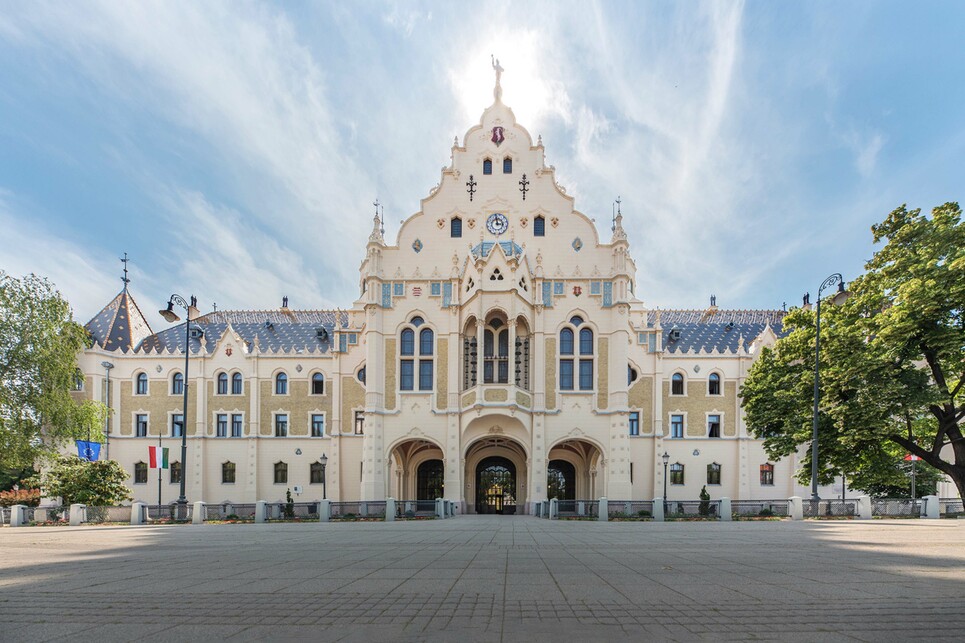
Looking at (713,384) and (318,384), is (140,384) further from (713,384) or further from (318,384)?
(713,384)

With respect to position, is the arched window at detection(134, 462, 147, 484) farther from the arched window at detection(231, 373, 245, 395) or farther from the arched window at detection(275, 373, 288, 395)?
the arched window at detection(275, 373, 288, 395)

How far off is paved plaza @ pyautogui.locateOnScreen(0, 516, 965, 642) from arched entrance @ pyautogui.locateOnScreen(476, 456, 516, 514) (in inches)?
1134

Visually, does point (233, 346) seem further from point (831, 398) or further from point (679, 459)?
point (831, 398)

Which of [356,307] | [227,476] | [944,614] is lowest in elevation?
[227,476]

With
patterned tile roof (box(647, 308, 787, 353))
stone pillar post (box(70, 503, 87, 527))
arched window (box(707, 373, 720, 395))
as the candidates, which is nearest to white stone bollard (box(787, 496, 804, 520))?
arched window (box(707, 373, 720, 395))

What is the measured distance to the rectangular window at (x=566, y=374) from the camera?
117 ft

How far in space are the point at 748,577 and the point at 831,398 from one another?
21008 mm

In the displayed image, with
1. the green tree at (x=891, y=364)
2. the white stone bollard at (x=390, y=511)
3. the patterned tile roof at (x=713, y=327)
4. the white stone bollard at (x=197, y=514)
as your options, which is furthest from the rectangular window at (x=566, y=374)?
the white stone bollard at (x=197, y=514)

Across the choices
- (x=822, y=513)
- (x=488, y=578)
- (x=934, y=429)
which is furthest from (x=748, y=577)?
(x=934, y=429)

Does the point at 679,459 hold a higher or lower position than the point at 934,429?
lower

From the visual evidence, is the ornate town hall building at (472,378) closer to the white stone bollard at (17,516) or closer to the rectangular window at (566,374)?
the rectangular window at (566,374)

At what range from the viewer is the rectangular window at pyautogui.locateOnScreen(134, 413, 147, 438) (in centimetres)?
4128

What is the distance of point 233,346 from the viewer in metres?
42.3

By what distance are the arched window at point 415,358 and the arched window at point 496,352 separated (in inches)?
139
